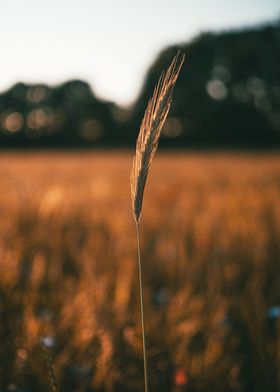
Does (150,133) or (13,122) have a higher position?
(150,133)

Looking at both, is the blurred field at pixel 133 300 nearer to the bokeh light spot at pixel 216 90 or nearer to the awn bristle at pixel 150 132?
the awn bristle at pixel 150 132

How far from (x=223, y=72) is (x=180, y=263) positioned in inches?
1000

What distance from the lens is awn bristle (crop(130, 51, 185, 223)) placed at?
0.39 m

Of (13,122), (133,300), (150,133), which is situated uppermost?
(150,133)

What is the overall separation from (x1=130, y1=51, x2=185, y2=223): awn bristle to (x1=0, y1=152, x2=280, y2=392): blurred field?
0.29m

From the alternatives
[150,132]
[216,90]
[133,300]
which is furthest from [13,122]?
[150,132]

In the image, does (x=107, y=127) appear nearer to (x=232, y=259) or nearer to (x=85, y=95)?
(x=85, y=95)

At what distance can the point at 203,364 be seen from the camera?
36.5 inches

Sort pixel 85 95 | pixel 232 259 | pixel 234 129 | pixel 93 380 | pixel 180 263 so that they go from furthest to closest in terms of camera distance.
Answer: pixel 85 95 < pixel 234 129 < pixel 232 259 < pixel 180 263 < pixel 93 380

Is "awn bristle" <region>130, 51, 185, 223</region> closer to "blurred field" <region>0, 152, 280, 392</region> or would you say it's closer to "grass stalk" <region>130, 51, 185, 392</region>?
"grass stalk" <region>130, 51, 185, 392</region>

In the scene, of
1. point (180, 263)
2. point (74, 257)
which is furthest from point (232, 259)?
point (74, 257)

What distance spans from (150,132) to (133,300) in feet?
3.14

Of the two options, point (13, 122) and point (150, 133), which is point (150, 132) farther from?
point (13, 122)

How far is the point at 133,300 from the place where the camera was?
4.20 ft
